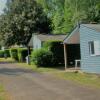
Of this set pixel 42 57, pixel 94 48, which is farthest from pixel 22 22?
pixel 94 48

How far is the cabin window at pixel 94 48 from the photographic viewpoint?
26.9 m

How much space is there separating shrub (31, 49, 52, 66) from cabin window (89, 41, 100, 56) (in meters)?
10.5

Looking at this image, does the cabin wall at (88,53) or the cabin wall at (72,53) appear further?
the cabin wall at (72,53)

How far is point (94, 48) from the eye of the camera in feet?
90.2

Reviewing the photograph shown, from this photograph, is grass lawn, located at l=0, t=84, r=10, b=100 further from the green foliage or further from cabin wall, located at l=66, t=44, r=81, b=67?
the green foliage

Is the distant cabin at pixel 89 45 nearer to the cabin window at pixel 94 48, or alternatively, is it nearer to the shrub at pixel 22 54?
the cabin window at pixel 94 48

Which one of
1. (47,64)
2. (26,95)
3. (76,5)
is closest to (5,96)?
(26,95)

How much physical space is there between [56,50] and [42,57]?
246 centimetres

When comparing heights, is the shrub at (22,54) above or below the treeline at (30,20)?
below

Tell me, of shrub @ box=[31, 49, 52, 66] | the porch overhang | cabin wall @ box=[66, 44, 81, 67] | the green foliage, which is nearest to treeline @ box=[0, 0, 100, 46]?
the green foliage

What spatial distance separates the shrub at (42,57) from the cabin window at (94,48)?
1052cm

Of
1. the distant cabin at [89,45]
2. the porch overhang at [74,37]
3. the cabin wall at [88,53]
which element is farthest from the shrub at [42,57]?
the cabin wall at [88,53]

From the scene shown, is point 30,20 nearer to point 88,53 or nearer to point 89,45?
point 88,53

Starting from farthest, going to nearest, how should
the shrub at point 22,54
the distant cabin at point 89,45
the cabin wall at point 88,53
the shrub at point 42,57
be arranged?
the shrub at point 22,54 < the shrub at point 42,57 < the cabin wall at point 88,53 < the distant cabin at point 89,45
